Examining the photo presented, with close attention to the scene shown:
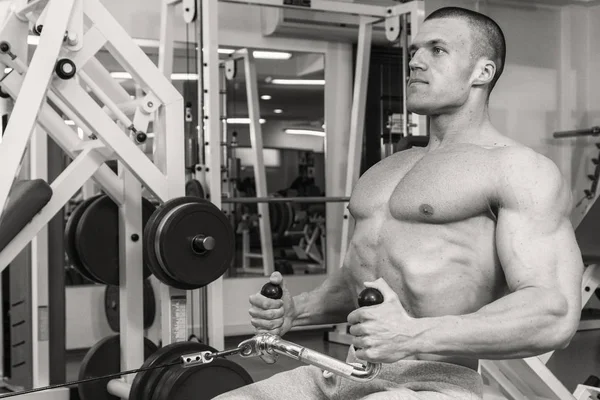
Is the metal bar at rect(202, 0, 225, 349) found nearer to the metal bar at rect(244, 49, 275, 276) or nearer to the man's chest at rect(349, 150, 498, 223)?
the metal bar at rect(244, 49, 275, 276)

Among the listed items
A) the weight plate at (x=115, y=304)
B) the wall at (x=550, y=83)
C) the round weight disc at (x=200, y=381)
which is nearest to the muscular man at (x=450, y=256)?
the round weight disc at (x=200, y=381)

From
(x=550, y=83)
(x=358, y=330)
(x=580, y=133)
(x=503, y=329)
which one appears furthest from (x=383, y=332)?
(x=550, y=83)

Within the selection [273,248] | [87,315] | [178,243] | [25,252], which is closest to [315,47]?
[273,248]

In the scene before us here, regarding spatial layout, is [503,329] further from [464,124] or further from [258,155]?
[258,155]

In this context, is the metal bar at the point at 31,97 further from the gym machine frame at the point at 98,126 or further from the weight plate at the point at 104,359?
the weight plate at the point at 104,359

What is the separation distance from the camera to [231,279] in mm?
5238

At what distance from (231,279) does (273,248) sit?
35 centimetres

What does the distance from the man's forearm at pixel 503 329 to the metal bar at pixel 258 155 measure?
4016mm

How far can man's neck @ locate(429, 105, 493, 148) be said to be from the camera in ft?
5.21

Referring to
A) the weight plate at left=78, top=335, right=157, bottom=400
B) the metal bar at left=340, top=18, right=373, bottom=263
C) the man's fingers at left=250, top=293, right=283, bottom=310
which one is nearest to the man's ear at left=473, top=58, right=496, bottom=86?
the man's fingers at left=250, top=293, right=283, bottom=310

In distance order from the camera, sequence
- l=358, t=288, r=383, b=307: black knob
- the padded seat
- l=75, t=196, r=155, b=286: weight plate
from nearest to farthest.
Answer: l=358, t=288, r=383, b=307: black knob
the padded seat
l=75, t=196, r=155, b=286: weight plate

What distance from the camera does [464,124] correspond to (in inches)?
62.8

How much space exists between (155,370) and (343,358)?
1.84m

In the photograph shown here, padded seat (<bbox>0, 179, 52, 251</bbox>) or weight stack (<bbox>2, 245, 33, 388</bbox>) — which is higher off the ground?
padded seat (<bbox>0, 179, 52, 251</bbox>)
